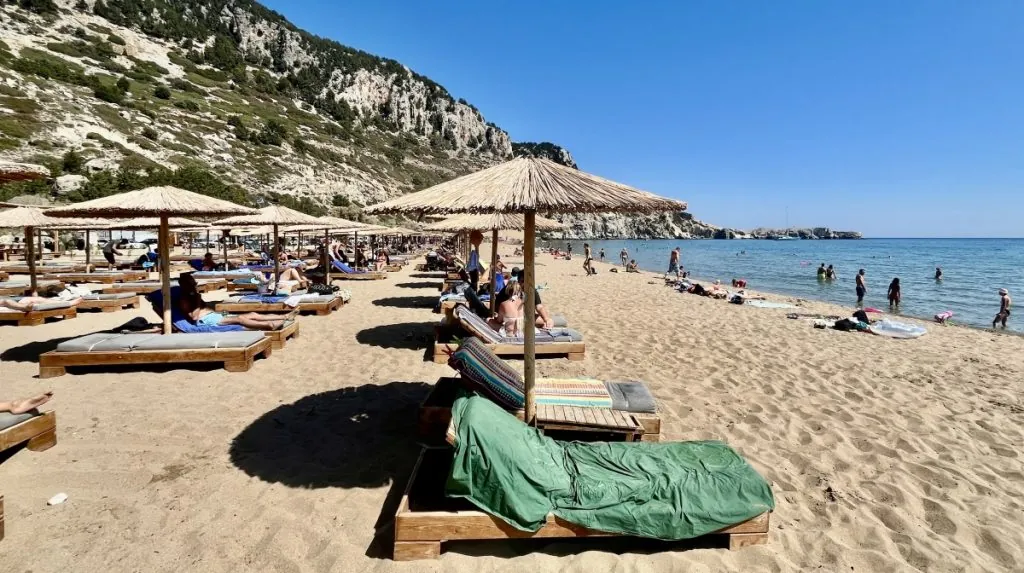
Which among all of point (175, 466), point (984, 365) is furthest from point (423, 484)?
point (984, 365)

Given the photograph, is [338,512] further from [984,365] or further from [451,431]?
[984,365]

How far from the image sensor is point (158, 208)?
225 inches

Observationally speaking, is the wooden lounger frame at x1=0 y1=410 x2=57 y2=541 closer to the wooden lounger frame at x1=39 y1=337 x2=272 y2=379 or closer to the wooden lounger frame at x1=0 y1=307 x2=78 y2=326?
the wooden lounger frame at x1=39 y1=337 x2=272 y2=379

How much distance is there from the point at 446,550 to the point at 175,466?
2.36 metres

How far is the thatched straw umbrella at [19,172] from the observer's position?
10.3 feet

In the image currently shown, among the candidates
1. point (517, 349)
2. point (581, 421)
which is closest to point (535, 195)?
point (581, 421)

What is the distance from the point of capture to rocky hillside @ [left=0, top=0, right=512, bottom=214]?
33688 mm

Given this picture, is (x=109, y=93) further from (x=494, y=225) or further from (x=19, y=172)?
(x=19, y=172)

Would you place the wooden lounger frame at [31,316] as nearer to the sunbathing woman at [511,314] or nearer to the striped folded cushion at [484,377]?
the sunbathing woman at [511,314]

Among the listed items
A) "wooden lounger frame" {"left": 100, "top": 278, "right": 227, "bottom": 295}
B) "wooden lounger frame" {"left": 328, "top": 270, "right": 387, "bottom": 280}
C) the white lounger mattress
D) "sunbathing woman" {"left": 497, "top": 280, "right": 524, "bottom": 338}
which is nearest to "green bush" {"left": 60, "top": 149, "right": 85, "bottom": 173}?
"wooden lounger frame" {"left": 100, "top": 278, "right": 227, "bottom": 295}

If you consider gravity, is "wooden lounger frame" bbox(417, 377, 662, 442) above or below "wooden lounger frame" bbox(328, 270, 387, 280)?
below

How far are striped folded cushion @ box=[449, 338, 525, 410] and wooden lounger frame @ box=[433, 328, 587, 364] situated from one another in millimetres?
2507

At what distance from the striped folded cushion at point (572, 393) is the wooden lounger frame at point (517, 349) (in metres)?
1.83

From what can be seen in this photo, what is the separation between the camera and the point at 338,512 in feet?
10.0
